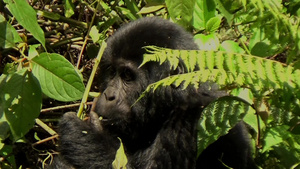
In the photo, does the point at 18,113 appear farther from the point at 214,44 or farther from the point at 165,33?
the point at 214,44

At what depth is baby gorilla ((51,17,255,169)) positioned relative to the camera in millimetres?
3127

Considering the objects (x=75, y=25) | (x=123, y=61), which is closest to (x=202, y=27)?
(x=123, y=61)

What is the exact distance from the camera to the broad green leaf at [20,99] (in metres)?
2.63

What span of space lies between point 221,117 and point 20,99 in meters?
1.06

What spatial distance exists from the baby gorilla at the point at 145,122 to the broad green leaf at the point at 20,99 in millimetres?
642

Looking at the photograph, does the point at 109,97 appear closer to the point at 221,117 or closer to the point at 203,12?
the point at 203,12

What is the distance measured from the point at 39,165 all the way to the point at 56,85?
1247 millimetres

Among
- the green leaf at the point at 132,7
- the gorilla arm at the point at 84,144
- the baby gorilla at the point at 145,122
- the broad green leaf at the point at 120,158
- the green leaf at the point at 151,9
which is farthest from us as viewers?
the green leaf at the point at 132,7

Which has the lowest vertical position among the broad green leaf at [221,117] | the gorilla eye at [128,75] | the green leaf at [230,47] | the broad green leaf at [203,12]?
the green leaf at [230,47]

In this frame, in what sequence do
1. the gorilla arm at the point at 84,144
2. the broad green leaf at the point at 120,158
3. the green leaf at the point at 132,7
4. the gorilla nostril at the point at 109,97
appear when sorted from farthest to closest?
the green leaf at the point at 132,7
the gorilla nostril at the point at 109,97
the gorilla arm at the point at 84,144
the broad green leaf at the point at 120,158

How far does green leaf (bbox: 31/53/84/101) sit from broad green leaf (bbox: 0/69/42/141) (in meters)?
0.06

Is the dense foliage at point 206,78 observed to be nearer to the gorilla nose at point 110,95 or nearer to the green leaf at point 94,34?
the green leaf at point 94,34

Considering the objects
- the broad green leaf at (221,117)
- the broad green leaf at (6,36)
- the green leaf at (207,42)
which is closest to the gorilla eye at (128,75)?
the green leaf at (207,42)

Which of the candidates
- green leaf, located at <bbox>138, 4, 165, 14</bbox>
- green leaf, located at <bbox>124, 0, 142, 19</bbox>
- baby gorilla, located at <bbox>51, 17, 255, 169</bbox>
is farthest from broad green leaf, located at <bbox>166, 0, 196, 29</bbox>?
green leaf, located at <bbox>124, 0, 142, 19</bbox>
